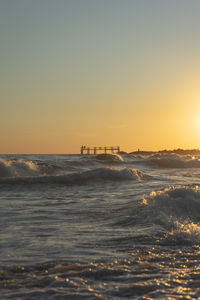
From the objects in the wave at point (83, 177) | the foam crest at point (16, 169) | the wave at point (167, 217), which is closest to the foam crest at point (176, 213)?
the wave at point (167, 217)

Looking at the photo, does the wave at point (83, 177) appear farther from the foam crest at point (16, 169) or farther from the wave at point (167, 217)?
the wave at point (167, 217)

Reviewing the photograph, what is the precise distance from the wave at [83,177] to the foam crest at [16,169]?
2813mm

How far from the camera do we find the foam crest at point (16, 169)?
45.4 feet

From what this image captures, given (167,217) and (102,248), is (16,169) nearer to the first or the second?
(167,217)

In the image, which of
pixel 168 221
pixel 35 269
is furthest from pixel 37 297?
pixel 168 221

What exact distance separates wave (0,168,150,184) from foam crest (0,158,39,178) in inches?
111

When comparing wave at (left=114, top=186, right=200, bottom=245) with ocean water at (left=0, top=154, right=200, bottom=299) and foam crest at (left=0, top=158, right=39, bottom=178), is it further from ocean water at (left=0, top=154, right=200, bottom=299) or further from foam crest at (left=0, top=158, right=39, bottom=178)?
foam crest at (left=0, top=158, right=39, bottom=178)

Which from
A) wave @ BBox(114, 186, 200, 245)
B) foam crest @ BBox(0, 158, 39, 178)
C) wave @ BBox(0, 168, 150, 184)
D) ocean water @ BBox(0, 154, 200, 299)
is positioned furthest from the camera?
foam crest @ BBox(0, 158, 39, 178)

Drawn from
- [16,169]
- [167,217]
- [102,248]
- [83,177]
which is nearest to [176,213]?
[167,217]

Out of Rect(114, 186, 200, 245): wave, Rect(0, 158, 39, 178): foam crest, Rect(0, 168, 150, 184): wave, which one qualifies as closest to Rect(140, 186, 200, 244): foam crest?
Rect(114, 186, 200, 245): wave

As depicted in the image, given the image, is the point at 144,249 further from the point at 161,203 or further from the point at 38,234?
the point at 161,203

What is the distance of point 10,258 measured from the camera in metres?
3.01

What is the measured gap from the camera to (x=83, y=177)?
1184 cm

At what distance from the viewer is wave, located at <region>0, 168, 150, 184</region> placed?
10797 millimetres
